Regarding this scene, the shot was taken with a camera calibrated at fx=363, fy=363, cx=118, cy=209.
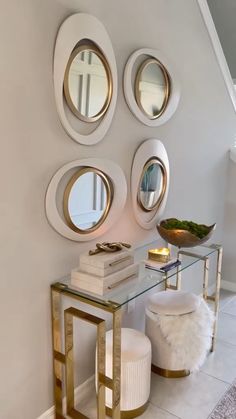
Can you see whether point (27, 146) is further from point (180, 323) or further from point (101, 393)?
point (180, 323)

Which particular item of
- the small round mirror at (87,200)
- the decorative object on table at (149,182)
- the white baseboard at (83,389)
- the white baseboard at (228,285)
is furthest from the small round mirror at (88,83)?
the white baseboard at (228,285)

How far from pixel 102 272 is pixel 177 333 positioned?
2.33ft

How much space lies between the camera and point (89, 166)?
1705mm

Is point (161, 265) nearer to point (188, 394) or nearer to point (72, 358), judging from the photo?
point (72, 358)

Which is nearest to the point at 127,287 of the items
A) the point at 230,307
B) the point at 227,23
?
the point at 230,307

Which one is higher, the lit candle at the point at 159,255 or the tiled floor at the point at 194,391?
the lit candle at the point at 159,255

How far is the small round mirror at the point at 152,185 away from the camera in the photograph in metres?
2.12

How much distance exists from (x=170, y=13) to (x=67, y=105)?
3.53 ft

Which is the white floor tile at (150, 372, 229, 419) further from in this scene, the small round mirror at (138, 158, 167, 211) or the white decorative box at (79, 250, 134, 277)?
the small round mirror at (138, 158, 167, 211)

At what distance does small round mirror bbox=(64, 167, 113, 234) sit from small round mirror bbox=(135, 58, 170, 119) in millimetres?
525

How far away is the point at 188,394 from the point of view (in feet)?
6.49

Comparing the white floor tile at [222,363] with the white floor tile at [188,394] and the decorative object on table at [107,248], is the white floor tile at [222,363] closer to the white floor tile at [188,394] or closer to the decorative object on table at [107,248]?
the white floor tile at [188,394]

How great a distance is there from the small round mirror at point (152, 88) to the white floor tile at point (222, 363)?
1545 mm

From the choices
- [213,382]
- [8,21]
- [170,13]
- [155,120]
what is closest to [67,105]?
[8,21]
